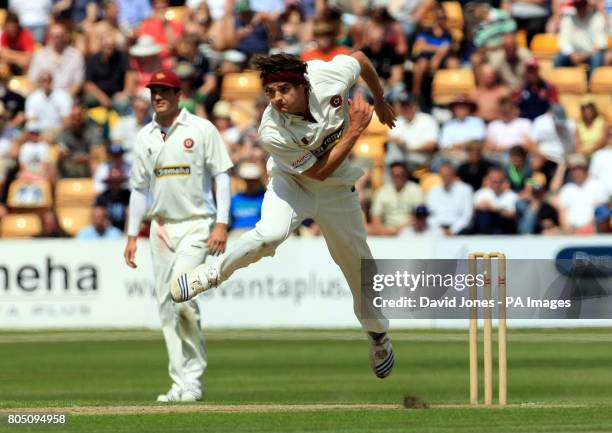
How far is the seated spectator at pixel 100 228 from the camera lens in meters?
17.6

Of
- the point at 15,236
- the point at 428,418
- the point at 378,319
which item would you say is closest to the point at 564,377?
the point at 378,319

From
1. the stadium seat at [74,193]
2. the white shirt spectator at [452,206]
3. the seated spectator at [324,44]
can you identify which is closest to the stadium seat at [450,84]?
the seated spectator at [324,44]

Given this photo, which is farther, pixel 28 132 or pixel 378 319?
pixel 28 132

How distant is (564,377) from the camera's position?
1201 cm

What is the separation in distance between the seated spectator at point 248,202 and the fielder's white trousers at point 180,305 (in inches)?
261

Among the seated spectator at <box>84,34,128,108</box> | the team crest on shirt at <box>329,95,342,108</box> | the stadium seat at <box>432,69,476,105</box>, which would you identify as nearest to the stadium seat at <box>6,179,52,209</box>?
the seated spectator at <box>84,34,128,108</box>

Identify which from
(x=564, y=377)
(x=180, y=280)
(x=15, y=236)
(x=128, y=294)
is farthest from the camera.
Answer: (x=15, y=236)

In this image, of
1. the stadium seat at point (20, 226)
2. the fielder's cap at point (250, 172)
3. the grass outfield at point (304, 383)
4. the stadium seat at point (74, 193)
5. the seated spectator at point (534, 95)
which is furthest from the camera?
the stadium seat at point (74, 193)

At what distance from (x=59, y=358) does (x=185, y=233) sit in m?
4.34

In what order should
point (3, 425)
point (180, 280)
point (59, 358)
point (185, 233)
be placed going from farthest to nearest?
point (59, 358), point (185, 233), point (180, 280), point (3, 425)

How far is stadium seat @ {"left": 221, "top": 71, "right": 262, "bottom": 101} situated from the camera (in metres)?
19.8

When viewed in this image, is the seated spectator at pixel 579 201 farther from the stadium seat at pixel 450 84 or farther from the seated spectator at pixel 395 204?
the stadium seat at pixel 450 84

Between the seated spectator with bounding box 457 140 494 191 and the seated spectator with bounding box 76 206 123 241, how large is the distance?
4.14 m

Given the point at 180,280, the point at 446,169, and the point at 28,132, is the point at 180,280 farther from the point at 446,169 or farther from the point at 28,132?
the point at 28,132
